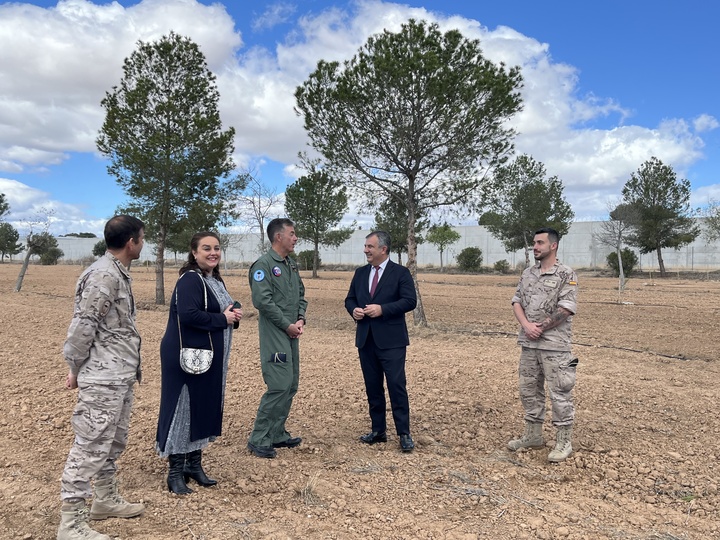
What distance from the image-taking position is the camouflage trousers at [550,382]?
14.0 feet

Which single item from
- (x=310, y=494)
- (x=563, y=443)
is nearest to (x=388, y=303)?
(x=310, y=494)

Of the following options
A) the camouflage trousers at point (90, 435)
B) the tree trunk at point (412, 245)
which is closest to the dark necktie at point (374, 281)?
the camouflage trousers at point (90, 435)

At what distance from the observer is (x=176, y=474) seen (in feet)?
11.8

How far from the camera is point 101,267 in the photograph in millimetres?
2996

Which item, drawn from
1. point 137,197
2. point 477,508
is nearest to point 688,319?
point 477,508

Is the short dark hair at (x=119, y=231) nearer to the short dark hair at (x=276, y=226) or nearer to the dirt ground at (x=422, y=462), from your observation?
the short dark hair at (x=276, y=226)

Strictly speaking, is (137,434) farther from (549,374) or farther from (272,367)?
(549,374)

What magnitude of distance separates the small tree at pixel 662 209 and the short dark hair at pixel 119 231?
38.5 meters

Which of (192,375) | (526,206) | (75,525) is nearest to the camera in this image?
(75,525)

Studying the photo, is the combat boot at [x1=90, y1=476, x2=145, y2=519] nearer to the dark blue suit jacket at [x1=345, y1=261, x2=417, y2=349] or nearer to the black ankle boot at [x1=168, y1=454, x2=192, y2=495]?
the black ankle boot at [x1=168, y1=454, x2=192, y2=495]

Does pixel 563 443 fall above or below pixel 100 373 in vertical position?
below

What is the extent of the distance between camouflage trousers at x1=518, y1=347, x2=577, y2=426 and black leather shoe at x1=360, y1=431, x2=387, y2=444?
4.05 ft

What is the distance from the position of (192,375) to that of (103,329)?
707mm

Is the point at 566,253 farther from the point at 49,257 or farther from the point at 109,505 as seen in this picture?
the point at 49,257
